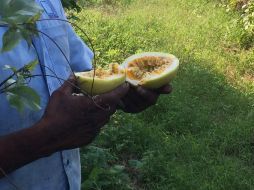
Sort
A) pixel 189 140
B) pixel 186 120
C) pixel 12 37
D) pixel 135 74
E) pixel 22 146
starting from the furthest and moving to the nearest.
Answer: pixel 186 120
pixel 189 140
pixel 135 74
pixel 22 146
pixel 12 37

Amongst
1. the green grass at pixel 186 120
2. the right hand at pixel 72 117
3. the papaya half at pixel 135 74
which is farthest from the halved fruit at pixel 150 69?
the green grass at pixel 186 120

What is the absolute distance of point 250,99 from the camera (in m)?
4.82

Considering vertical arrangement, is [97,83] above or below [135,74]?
above

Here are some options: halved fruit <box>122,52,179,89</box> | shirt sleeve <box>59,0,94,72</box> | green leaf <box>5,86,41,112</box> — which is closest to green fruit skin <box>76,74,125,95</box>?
halved fruit <box>122,52,179,89</box>

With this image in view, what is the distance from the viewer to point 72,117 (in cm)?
122

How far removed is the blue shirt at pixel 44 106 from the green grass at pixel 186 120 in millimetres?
1658

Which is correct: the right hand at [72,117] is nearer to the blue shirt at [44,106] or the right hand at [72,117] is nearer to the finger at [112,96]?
the finger at [112,96]

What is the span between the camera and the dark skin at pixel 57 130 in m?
1.20

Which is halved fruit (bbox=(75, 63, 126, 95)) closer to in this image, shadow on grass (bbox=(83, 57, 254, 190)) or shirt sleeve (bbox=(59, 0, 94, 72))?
shirt sleeve (bbox=(59, 0, 94, 72))

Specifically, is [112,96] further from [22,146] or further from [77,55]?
[77,55]

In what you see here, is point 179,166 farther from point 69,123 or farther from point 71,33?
point 69,123

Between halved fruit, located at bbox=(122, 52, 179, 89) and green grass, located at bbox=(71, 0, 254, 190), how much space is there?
1529mm

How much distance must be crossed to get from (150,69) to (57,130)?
2.19 ft

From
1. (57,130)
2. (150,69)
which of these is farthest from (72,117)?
(150,69)
